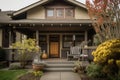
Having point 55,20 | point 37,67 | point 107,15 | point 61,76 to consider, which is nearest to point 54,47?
point 55,20

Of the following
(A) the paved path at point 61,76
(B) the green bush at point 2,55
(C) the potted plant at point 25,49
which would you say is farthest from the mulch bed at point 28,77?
(B) the green bush at point 2,55

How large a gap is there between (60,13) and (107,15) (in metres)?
8.20

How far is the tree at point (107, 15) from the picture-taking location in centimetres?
1301

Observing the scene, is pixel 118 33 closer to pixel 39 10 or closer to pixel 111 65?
pixel 111 65

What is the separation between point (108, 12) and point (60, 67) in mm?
5100

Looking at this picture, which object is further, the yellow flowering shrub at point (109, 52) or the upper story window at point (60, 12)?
the upper story window at point (60, 12)

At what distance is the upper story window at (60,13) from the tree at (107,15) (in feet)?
23.5

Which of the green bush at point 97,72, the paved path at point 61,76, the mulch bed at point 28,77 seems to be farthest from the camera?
the paved path at point 61,76

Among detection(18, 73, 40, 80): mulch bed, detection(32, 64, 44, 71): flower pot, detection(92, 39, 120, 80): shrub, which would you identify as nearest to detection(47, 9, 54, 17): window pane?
detection(32, 64, 44, 71): flower pot

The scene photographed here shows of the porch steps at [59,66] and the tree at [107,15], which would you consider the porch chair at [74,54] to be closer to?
the porch steps at [59,66]

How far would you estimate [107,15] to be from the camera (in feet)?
44.0

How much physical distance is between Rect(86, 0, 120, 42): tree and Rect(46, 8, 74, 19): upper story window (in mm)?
7168

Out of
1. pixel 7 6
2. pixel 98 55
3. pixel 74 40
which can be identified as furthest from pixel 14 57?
pixel 7 6

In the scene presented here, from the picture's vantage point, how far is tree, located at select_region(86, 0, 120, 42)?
1301 centimetres
